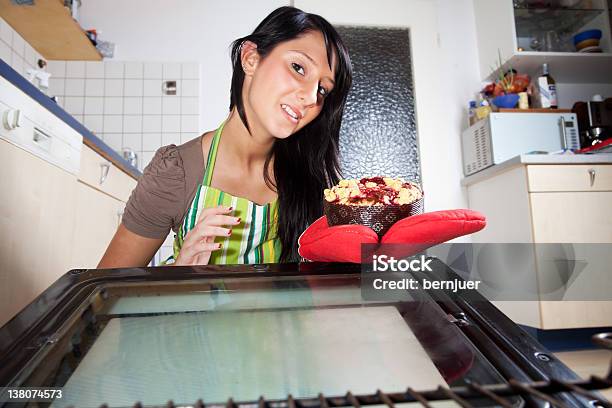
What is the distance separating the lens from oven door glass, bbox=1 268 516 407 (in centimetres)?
27

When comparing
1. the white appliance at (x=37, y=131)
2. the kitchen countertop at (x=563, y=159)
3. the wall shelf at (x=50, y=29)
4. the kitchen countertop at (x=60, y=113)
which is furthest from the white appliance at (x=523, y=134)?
the wall shelf at (x=50, y=29)

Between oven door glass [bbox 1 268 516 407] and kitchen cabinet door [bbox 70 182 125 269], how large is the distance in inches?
51.7

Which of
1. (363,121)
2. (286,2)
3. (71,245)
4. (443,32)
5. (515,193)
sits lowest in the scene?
(71,245)

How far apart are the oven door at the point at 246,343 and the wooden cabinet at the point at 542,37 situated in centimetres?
263

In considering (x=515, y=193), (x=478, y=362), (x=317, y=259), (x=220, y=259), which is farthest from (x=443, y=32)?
(x=478, y=362)

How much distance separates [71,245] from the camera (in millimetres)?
1485

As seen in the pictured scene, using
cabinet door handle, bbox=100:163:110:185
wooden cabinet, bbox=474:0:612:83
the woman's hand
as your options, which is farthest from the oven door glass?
wooden cabinet, bbox=474:0:612:83

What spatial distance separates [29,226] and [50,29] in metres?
1.60

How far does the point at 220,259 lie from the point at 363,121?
2075 mm

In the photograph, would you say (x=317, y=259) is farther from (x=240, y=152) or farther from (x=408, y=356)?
(x=240, y=152)

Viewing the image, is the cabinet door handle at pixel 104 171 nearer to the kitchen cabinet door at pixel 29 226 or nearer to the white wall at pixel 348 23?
the kitchen cabinet door at pixel 29 226

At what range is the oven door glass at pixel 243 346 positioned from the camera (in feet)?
0.89

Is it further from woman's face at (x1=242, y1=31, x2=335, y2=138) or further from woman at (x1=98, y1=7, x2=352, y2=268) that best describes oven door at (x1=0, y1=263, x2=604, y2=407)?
woman's face at (x1=242, y1=31, x2=335, y2=138)

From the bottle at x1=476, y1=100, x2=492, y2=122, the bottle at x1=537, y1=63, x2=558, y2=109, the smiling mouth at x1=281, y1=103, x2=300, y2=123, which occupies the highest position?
the bottle at x1=537, y1=63, x2=558, y2=109
